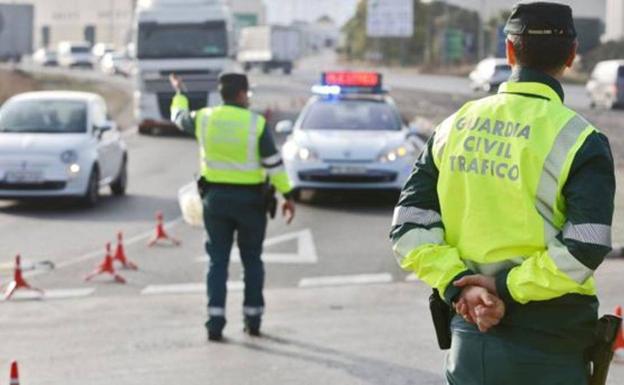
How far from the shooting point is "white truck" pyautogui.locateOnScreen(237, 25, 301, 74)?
91.9 meters

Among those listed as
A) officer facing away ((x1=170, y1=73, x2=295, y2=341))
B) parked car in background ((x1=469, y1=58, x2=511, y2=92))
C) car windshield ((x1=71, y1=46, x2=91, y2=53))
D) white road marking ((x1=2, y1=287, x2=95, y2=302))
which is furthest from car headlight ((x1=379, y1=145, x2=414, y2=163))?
car windshield ((x1=71, y1=46, x2=91, y2=53))

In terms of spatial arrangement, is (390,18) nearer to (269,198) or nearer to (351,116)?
(351,116)

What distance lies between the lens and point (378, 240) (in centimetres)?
1567

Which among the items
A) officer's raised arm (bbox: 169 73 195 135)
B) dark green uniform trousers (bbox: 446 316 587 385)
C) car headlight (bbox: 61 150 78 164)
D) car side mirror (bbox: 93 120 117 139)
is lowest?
car headlight (bbox: 61 150 78 164)

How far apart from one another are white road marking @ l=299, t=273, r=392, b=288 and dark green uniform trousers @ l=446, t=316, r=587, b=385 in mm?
8365

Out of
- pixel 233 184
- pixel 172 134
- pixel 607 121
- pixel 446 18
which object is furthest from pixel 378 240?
pixel 446 18

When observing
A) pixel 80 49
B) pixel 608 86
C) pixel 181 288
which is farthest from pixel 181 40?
pixel 80 49

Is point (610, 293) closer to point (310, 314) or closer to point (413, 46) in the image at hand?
point (310, 314)

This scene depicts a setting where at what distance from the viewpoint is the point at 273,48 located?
92.2 meters

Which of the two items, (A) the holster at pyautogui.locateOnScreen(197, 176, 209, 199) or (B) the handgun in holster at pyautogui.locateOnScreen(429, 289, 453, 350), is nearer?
(B) the handgun in holster at pyautogui.locateOnScreen(429, 289, 453, 350)

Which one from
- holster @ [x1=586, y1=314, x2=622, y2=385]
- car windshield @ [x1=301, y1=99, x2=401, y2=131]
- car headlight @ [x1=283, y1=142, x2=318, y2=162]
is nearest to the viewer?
holster @ [x1=586, y1=314, x2=622, y2=385]

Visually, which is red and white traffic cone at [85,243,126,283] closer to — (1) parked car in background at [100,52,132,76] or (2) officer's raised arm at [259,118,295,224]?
(2) officer's raised arm at [259,118,295,224]

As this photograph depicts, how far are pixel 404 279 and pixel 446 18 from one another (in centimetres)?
9614

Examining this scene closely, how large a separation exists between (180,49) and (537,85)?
93.3ft
